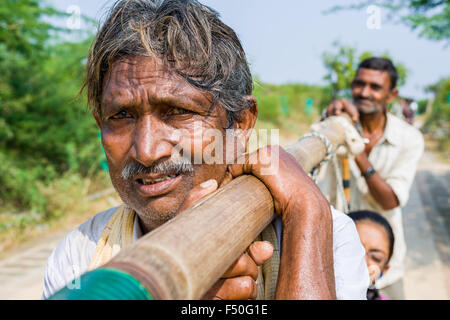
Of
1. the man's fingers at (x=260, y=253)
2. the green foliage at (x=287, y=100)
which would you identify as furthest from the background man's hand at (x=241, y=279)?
the green foliage at (x=287, y=100)

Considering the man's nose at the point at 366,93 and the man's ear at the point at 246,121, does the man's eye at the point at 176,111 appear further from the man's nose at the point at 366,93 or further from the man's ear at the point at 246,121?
the man's nose at the point at 366,93

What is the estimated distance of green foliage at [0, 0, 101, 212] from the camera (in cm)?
703

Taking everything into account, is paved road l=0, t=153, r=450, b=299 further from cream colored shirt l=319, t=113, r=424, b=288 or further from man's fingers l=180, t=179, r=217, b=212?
man's fingers l=180, t=179, r=217, b=212

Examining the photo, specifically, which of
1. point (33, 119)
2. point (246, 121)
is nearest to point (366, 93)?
point (246, 121)

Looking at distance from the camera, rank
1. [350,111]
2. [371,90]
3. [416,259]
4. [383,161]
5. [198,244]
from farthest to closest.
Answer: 1. [416,259]
2. [371,90]
3. [383,161]
4. [350,111]
5. [198,244]

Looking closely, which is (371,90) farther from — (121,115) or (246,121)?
(121,115)

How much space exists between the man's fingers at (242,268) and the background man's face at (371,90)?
268cm

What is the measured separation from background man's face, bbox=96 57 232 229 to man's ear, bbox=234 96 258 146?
0.19 metres

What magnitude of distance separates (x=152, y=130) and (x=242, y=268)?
51 cm

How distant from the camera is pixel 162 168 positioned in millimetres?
1290

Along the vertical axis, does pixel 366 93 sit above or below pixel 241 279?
above

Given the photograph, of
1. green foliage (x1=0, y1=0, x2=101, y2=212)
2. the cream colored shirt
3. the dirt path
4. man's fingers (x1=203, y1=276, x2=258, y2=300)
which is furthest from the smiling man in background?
green foliage (x1=0, y1=0, x2=101, y2=212)

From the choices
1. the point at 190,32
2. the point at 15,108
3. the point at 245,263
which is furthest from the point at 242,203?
the point at 15,108
